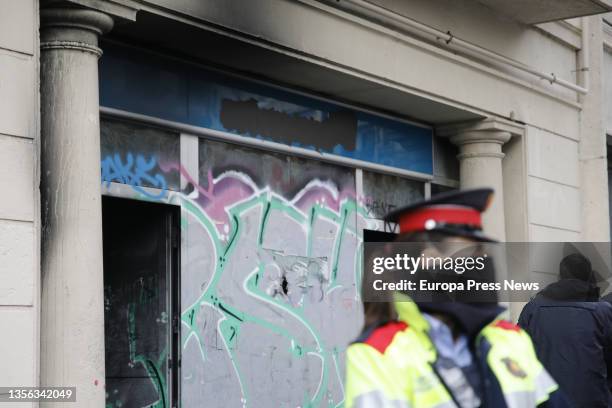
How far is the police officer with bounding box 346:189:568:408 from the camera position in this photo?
2754 millimetres

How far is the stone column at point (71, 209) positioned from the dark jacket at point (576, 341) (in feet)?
9.04

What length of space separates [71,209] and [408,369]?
13.9 ft

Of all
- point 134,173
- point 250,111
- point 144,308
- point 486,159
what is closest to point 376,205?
point 486,159

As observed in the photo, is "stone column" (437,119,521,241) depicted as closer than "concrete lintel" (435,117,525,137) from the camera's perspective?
No

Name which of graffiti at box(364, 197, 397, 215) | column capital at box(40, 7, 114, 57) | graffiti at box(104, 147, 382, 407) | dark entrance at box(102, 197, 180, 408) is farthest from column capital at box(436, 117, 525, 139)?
column capital at box(40, 7, 114, 57)

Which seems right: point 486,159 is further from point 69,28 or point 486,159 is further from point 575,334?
point 69,28

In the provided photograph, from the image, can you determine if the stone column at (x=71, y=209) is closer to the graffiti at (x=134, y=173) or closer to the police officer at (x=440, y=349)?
the graffiti at (x=134, y=173)

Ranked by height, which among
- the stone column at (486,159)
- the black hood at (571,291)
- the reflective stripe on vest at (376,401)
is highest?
the stone column at (486,159)

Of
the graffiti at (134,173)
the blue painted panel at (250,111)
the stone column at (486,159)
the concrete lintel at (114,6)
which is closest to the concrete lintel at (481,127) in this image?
the stone column at (486,159)

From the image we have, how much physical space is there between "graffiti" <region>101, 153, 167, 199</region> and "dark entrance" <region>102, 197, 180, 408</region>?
0.24m

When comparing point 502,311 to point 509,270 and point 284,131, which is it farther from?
point 509,270

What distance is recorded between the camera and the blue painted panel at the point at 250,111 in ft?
26.3

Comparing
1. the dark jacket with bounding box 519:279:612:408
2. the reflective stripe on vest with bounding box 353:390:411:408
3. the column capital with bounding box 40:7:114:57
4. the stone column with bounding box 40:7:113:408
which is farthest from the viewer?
the column capital with bounding box 40:7:114:57

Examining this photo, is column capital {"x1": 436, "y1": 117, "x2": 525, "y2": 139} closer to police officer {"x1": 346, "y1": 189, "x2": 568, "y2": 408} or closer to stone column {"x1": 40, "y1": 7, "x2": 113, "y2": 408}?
stone column {"x1": 40, "y1": 7, "x2": 113, "y2": 408}
